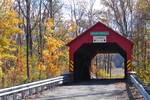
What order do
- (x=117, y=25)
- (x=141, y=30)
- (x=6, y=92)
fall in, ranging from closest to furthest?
(x=6, y=92) → (x=141, y=30) → (x=117, y=25)

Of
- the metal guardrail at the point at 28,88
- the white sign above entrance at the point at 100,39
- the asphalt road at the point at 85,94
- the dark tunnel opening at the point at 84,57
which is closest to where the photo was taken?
the metal guardrail at the point at 28,88

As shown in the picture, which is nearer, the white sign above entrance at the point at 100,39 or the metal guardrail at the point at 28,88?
the metal guardrail at the point at 28,88

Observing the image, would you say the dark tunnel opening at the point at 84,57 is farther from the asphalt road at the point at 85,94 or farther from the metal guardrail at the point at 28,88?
the asphalt road at the point at 85,94

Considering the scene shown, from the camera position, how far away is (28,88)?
15531 millimetres

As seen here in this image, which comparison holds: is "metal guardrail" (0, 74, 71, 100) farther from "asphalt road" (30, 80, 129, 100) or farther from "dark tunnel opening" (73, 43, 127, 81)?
"dark tunnel opening" (73, 43, 127, 81)

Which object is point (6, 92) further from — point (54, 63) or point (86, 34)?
point (54, 63)

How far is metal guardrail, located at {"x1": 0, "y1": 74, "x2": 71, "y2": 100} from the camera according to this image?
13.3 metres

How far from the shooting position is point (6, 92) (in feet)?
43.4

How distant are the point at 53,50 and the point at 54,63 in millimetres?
1591

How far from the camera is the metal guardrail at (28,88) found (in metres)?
13.3

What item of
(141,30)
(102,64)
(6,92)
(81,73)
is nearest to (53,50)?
(81,73)

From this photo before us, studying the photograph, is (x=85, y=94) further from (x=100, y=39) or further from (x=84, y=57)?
(x=84, y=57)

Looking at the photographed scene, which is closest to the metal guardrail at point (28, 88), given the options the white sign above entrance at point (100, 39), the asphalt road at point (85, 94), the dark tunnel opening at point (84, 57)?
the asphalt road at point (85, 94)

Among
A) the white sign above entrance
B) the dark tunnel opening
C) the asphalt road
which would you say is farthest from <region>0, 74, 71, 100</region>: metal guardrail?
the dark tunnel opening
